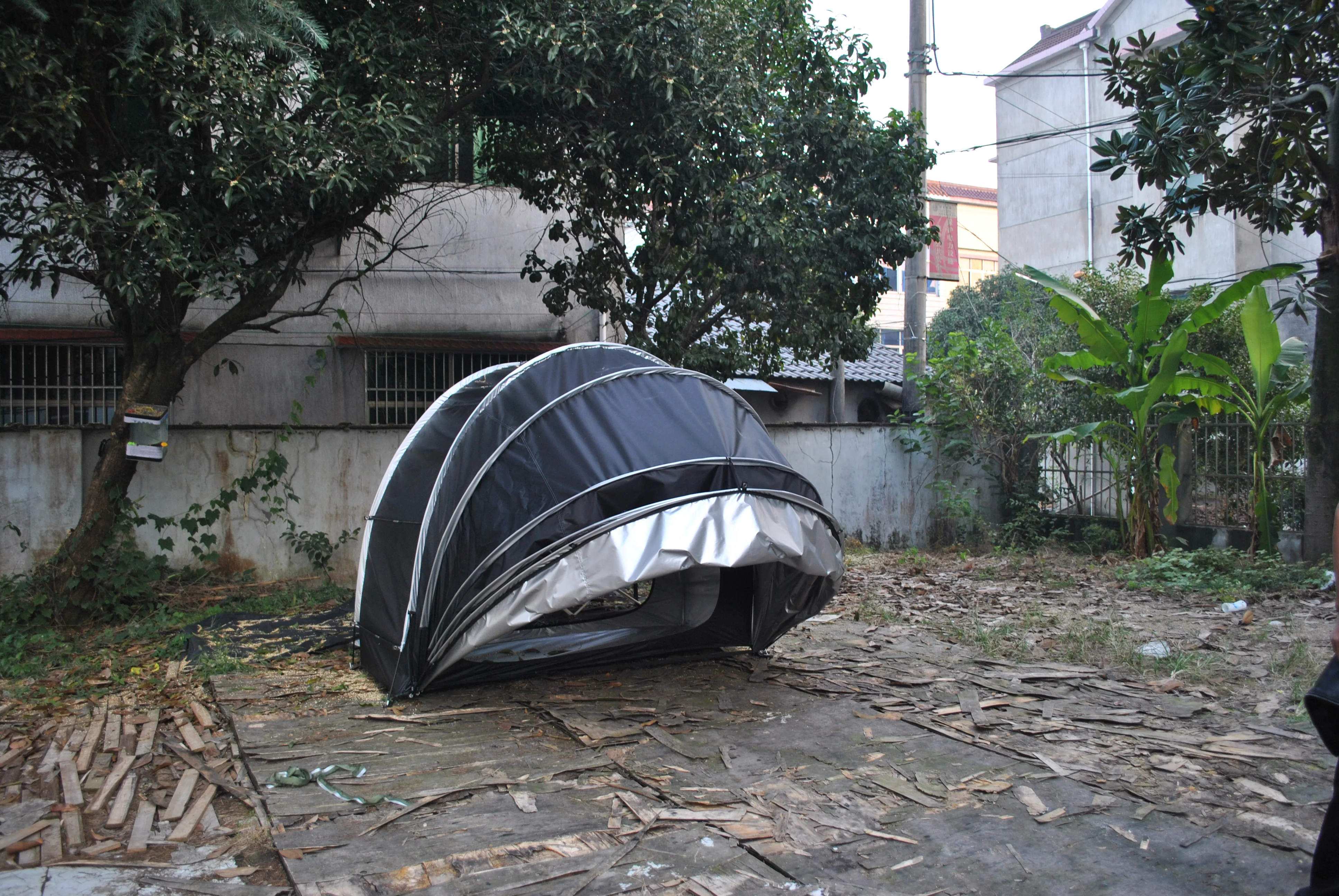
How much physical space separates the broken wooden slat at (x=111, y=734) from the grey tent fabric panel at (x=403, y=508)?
5.18 ft

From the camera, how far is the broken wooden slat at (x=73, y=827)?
403 centimetres

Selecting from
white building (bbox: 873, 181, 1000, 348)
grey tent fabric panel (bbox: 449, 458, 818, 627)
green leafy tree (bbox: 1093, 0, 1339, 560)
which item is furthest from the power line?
white building (bbox: 873, 181, 1000, 348)

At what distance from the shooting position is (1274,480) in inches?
417

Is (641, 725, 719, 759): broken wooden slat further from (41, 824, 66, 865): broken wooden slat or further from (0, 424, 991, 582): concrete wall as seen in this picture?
(0, 424, 991, 582): concrete wall

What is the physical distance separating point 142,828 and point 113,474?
5129mm

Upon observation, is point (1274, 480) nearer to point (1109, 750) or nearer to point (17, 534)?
point (1109, 750)

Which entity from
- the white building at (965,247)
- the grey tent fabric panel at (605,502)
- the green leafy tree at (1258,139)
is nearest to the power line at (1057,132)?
the green leafy tree at (1258,139)

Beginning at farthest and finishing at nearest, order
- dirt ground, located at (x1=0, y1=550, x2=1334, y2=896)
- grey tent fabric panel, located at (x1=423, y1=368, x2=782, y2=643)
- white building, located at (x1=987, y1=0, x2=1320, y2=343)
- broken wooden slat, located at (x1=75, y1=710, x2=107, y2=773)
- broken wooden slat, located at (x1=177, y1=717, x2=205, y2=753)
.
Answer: white building, located at (x1=987, y1=0, x2=1320, y2=343) → grey tent fabric panel, located at (x1=423, y1=368, x2=782, y2=643) → broken wooden slat, located at (x1=177, y1=717, x2=205, y2=753) → broken wooden slat, located at (x1=75, y1=710, x2=107, y2=773) → dirt ground, located at (x1=0, y1=550, x2=1334, y2=896)

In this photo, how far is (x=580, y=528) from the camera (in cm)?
543

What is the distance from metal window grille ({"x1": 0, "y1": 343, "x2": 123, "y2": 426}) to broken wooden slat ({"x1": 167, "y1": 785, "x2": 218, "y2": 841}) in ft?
22.7

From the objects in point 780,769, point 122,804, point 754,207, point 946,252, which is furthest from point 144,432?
Answer: point 946,252

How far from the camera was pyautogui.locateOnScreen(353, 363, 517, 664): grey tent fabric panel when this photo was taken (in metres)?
6.42

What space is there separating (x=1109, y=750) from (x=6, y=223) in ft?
33.6

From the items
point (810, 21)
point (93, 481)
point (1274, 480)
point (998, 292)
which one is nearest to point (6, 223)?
point (93, 481)
